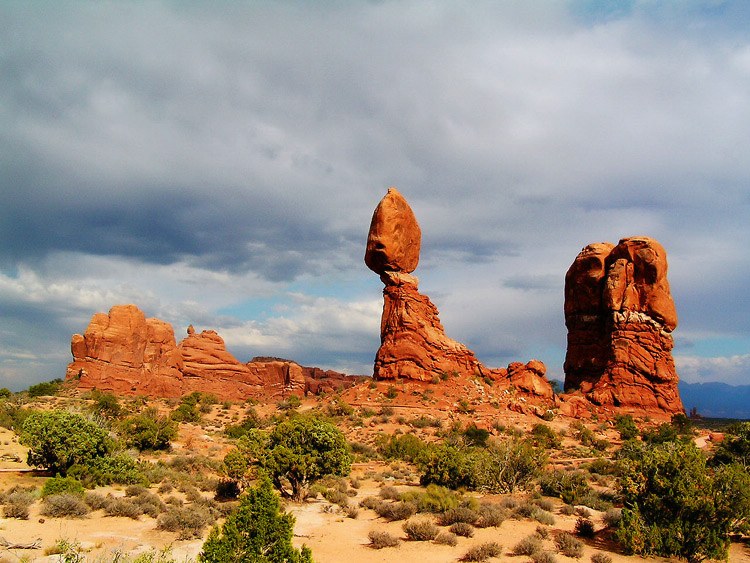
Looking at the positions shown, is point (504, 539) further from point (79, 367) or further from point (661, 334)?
point (79, 367)

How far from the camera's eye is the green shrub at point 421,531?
13094 mm

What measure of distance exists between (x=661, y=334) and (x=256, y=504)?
149 feet

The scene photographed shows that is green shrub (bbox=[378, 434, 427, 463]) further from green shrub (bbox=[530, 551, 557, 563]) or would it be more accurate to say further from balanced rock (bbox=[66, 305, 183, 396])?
balanced rock (bbox=[66, 305, 183, 396])

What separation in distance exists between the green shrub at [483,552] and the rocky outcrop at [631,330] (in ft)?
121

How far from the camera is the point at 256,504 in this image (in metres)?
9.23

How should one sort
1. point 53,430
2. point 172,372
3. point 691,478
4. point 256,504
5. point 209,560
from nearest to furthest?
point 209,560 < point 256,504 < point 691,478 < point 53,430 < point 172,372

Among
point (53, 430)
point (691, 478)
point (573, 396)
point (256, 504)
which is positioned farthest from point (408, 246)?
point (256, 504)

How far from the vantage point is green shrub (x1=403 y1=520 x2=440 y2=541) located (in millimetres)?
13094

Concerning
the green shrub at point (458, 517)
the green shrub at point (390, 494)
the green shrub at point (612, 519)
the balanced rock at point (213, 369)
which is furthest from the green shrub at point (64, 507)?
the balanced rock at point (213, 369)

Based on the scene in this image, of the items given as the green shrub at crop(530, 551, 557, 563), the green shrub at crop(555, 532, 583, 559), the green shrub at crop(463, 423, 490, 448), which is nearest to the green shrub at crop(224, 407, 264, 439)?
the green shrub at crop(463, 423, 490, 448)

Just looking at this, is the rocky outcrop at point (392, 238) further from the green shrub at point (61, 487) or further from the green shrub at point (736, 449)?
A: the green shrub at point (61, 487)

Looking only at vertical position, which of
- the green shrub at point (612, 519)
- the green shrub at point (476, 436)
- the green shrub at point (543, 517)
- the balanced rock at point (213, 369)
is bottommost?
the green shrub at point (543, 517)

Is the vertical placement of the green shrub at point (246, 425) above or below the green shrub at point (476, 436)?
below

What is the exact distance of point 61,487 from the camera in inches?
631
